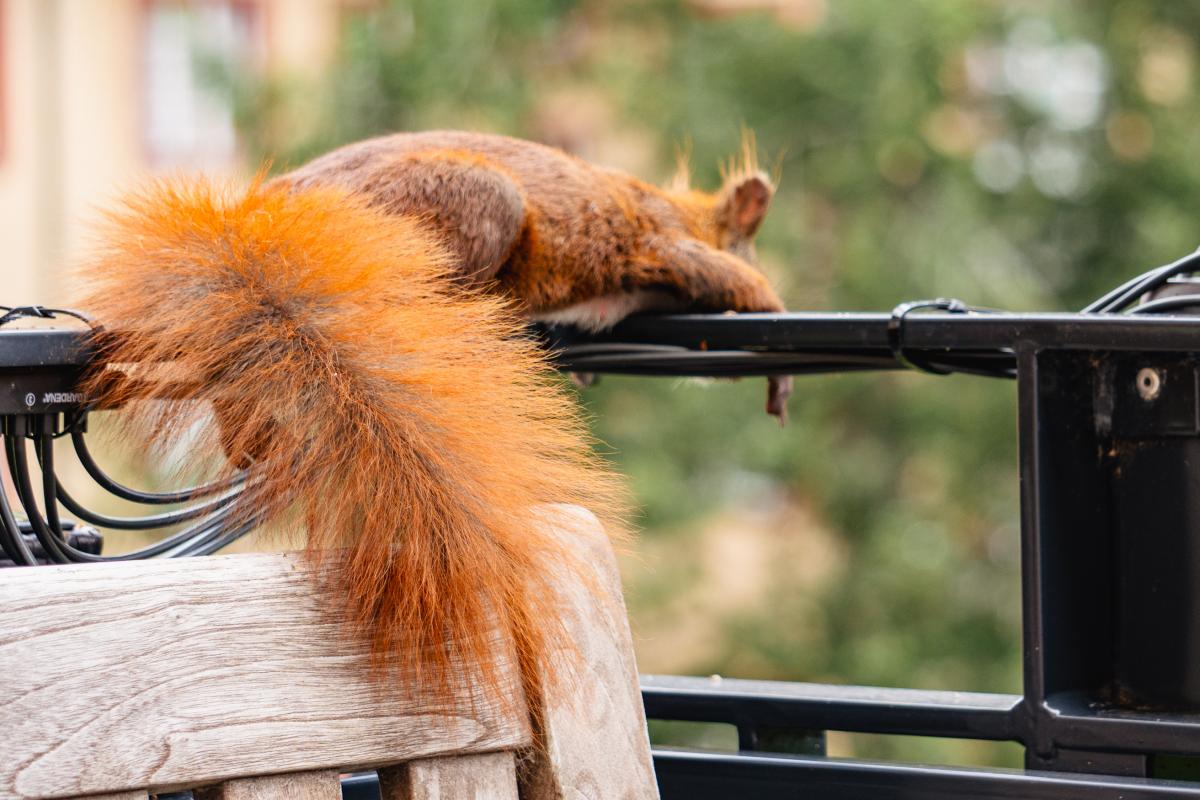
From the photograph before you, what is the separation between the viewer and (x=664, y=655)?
923cm

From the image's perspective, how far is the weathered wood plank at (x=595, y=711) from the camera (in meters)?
1.21

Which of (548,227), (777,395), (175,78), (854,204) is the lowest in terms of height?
(777,395)

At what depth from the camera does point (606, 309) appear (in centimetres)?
224

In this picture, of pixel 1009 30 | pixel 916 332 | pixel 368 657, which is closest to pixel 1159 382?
pixel 916 332

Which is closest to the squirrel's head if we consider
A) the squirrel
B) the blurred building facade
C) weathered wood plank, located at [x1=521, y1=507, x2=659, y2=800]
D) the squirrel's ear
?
the squirrel's ear

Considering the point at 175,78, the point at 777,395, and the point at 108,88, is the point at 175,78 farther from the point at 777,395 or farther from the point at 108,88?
the point at 777,395

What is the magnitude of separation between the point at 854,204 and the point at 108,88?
5.07 meters

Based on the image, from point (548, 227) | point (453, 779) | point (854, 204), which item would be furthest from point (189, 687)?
point (854, 204)

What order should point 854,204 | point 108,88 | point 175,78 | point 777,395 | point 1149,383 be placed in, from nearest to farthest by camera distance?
point 1149,383 < point 777,395 < point 854,204 < point 108,88 < point 175,78

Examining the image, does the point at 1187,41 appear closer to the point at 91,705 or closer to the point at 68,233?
the point at 68,233

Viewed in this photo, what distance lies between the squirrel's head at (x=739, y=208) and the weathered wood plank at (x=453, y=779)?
5.39ft

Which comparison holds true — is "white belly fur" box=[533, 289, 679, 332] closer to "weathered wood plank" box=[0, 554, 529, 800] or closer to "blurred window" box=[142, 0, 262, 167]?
"weathered wood plank" box=[0, 554, 529, 800]

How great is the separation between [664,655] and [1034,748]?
7922mm

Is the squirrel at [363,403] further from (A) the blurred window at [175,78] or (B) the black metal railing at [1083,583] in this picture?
(A) the blurred window at [175,78]
